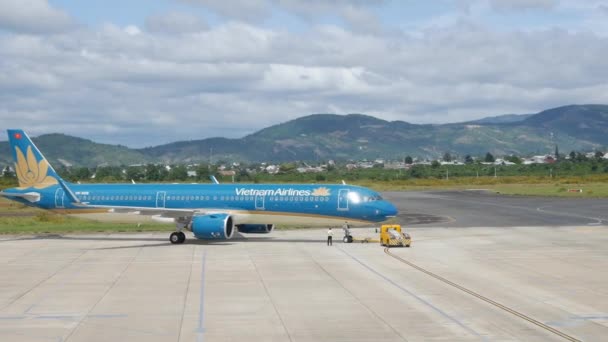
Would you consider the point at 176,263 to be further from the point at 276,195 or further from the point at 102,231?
the point at 102,231

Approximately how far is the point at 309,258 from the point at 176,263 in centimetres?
758

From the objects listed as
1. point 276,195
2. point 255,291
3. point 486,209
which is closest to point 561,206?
point 486,209

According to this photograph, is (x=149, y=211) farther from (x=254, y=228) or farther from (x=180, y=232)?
(x=254, y=228)

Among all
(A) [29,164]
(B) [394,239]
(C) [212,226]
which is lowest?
(B) [394,239]

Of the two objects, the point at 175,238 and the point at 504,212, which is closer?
the point at 175,238

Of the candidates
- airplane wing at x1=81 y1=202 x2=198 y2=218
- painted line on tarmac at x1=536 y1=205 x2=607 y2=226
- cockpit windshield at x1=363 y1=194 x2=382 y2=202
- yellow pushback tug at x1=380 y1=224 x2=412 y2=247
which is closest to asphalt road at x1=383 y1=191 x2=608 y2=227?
painted line on tarmac at x1=536 y1=205 x2=607 y2=226

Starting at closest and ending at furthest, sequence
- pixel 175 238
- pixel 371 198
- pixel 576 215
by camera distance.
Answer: pixel 371 198 < pixel 175 238 < pixel 576 215

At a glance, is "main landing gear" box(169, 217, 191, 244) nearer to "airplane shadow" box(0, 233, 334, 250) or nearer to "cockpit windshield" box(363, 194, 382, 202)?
"airplane shadow" box(0, 233, 334, 250)

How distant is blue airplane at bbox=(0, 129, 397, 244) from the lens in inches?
2048

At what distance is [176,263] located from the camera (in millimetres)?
41469

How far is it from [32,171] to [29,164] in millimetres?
585

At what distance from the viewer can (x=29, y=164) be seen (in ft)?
192

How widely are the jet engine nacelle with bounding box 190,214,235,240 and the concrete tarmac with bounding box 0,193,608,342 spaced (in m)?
1.02

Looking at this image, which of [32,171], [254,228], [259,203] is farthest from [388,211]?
[32,171]
